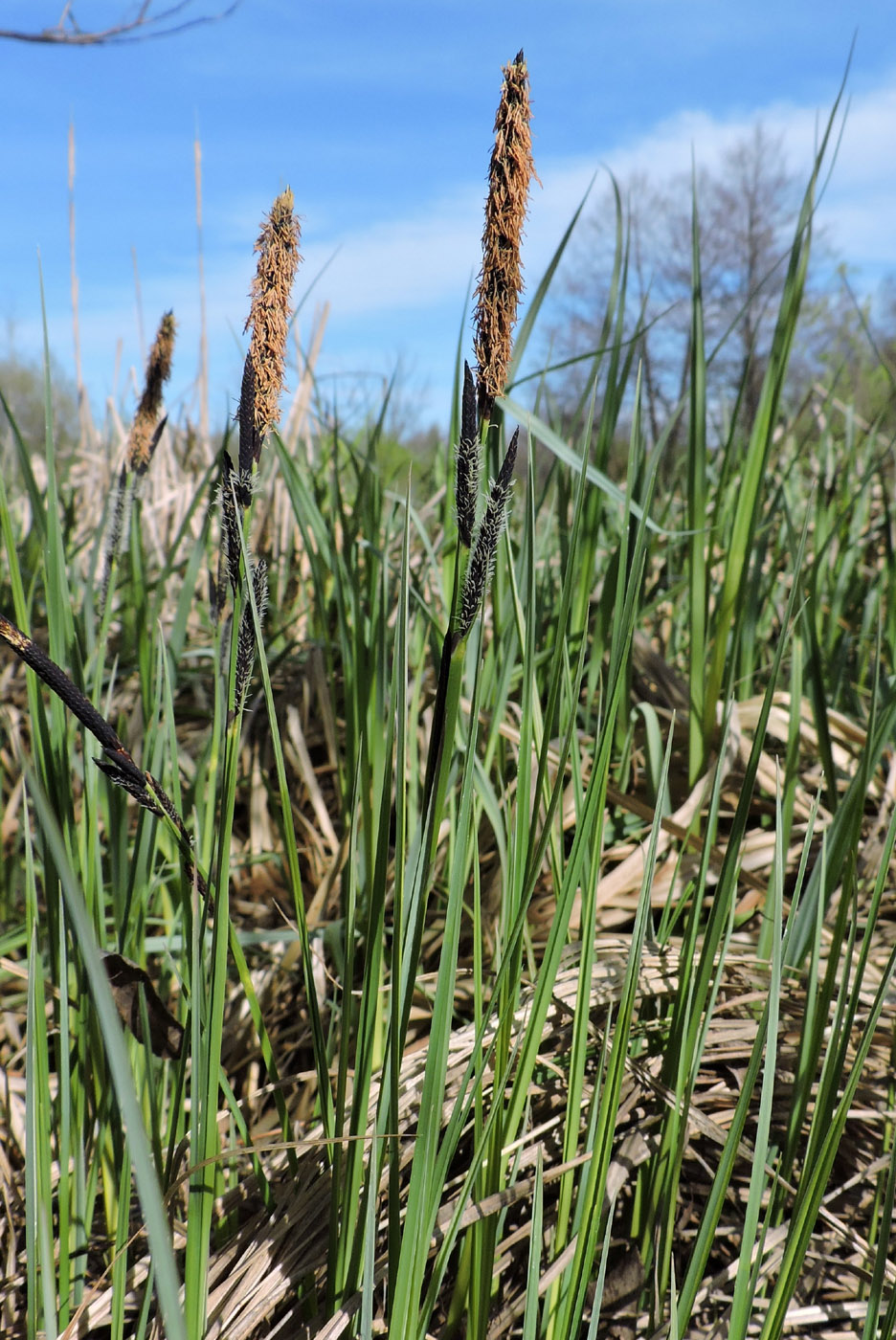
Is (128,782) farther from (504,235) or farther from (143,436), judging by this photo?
(143,436)

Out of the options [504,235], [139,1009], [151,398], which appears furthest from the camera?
[151,398]

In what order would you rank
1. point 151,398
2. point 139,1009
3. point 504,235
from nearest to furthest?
point 504,235, point 139,1009, point 151,398

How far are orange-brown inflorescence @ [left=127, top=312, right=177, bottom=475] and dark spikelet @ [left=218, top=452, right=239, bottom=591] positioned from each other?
397 millimetres

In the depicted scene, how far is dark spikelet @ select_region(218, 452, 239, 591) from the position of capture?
1.71ft

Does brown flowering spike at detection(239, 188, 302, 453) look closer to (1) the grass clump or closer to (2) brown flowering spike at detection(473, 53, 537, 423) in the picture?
(1) the grass clump

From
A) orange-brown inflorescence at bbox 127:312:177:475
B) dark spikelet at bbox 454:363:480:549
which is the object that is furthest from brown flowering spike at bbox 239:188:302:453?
orange-brown inflorescence at bbox 127:312:177:475

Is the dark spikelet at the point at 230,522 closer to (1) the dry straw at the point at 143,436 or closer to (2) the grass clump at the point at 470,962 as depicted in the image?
(2) the grass clump at the point at 470,962

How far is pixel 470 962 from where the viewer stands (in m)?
1.14

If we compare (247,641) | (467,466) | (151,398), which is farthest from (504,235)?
(151,398)

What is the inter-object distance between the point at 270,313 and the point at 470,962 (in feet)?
2.76

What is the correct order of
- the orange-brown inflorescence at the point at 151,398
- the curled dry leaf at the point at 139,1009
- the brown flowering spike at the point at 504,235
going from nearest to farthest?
1. the brown flowering spike at the point at 504,235
2. the curled dry leaf at the point at 139,1009
3. the orange-brown inflorescence at the point at 151,398

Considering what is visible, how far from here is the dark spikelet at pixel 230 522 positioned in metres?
0.52

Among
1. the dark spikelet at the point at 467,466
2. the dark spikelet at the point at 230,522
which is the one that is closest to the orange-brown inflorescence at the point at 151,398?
the dark spikelet at the point at 230,522

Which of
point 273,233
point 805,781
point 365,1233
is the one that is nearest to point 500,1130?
point 365,1233
